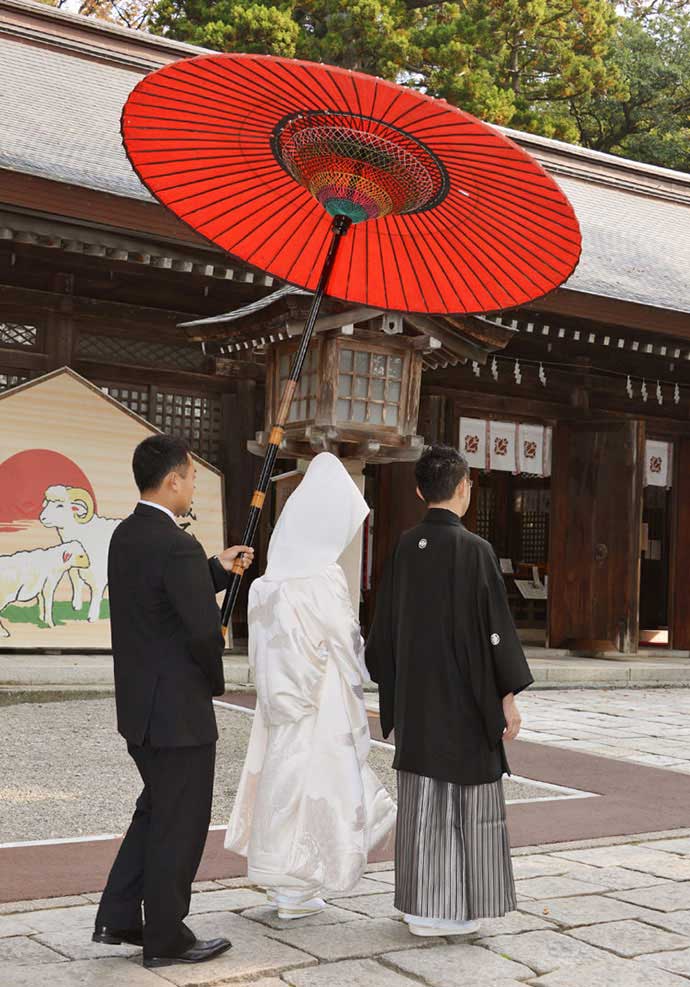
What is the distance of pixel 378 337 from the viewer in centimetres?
901

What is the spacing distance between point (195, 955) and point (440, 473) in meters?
1.68

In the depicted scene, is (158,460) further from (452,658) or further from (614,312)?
(614,312)

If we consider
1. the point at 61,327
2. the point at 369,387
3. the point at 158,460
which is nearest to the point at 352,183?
the point at 158,460

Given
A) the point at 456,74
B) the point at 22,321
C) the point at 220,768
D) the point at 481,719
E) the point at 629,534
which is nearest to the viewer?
the point at 481,719

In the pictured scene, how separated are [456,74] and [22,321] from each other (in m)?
16.5

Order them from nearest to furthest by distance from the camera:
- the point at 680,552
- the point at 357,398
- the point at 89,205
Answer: the point at 89,205
the point at 357,398
the point at 680,552

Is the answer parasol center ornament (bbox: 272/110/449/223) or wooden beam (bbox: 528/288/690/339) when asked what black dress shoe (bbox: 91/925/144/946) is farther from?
wooden beam (bbox: 528/288/690/339)

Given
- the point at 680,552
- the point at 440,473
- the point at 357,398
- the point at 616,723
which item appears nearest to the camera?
the point at 440,473

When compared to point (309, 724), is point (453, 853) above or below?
below

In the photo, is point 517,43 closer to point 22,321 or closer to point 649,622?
point 649,622

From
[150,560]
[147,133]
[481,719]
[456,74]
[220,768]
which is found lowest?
[220,768]

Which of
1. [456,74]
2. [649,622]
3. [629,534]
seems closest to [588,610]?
[629,534]

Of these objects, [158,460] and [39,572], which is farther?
[39,572]

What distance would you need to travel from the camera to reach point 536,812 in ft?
17.9
